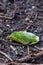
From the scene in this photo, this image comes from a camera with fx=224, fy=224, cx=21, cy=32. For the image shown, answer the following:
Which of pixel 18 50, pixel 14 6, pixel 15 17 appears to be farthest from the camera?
pixel 14 6

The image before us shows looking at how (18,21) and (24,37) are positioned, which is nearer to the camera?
(24,37)

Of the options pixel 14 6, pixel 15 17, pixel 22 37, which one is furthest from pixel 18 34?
pixel 14 6

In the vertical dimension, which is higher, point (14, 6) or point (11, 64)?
point (14, 6)

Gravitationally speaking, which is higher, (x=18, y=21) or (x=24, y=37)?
(x=18, y=21)

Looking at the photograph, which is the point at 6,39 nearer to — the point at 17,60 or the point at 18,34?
the point at 18,34
